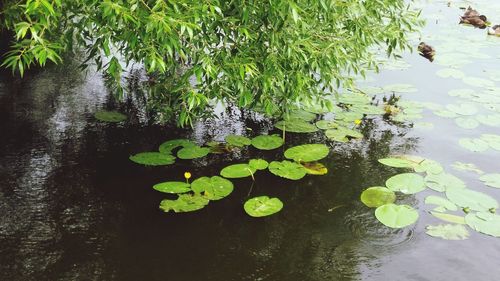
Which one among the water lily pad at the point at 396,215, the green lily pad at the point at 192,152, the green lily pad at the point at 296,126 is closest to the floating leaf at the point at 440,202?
the water lily pad at the point at 396,215

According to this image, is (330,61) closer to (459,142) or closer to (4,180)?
(459,142)

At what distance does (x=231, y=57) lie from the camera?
13.2 ft

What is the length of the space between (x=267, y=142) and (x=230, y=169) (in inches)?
24.3

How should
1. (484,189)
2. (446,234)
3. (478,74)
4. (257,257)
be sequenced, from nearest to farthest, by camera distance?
(257,257)
(446,234)
(484,189)
(478,74)

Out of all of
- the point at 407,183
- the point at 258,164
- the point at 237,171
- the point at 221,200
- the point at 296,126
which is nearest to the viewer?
the point at 221,200

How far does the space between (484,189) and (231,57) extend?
2.42 metres

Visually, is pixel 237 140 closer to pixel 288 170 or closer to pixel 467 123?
pixel 288 170

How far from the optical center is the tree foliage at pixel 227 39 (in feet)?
10.3

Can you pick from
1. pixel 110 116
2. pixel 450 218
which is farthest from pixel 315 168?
pixel 110 116

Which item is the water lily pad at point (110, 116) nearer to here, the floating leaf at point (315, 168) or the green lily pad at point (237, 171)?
the green lily pad at point (237, 171)

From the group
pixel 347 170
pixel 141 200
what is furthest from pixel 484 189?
pixel 141 200

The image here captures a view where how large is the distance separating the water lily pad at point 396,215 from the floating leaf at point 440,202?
23 centimetres

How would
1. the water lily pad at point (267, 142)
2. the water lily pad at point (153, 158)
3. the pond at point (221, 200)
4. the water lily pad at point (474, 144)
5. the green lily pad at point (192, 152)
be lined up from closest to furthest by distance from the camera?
the pond at point (221, 200) < the water lily pad at point (153, 158) < the green lily pad at point (192, 152) < the water lily pad at point (267, 142) < the water lily pad at point (474, 144)

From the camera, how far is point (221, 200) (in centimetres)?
402
